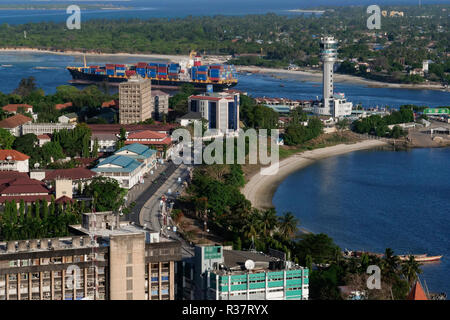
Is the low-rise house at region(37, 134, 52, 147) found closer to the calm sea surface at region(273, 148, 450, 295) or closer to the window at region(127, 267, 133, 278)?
the calm sea surface at region(273, 148, 450, 295)

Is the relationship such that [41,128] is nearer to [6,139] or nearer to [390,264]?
[6,139]

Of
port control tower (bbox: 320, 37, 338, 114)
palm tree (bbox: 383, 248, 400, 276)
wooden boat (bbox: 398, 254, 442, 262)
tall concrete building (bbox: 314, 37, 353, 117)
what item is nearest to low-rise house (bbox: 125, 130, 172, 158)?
wooden boat (bbox: 398, 254, 442, 262)

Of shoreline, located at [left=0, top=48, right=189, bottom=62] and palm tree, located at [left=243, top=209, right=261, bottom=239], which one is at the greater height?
shoreline, located at [left=0, top=48, right=189, bottom=62]

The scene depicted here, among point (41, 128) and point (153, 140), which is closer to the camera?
point (153, 140)

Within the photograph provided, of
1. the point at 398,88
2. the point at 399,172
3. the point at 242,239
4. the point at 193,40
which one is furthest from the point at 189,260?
the point at 193,40

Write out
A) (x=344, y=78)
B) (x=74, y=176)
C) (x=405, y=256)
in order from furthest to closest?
1. (x=344, y=78)
2. (x=74, y=176)
3. (x=405, y=256)

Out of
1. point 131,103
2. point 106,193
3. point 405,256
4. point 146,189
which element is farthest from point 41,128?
point 405,256
